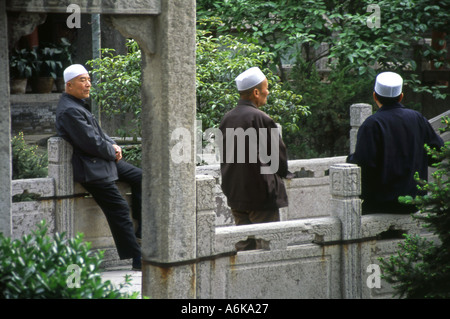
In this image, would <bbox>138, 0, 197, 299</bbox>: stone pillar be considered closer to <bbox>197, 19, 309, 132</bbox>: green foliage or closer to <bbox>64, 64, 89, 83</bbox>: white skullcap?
<bbox>64, 64, 89, 83</bbox>: white skullcap

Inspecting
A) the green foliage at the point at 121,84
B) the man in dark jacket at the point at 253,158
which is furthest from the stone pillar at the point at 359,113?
the man in dark jacket at the point at 253,158

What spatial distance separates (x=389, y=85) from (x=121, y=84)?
3.74 metres

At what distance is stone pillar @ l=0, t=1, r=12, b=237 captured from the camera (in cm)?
482

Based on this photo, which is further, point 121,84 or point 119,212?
point 121,84

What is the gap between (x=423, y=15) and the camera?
1140cm

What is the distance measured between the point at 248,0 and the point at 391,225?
19.2 feet

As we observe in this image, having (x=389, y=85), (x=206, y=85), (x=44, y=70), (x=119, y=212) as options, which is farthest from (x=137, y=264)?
(x=44, y=70)

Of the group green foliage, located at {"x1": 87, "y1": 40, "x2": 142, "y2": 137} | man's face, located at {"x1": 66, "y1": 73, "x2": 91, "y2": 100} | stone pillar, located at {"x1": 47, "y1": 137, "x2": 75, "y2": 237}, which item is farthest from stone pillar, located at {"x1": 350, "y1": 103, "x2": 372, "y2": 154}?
stone pillar, located at {"x1": 47, "y1": 137, "x2": 75, "y2": 237}

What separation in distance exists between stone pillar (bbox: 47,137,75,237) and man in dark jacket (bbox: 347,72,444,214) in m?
2.45

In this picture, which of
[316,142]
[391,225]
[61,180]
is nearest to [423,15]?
[316,142]

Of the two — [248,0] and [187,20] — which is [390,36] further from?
[187,20]

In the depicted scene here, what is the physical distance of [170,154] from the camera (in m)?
5.70

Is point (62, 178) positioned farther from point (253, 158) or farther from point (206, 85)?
point (206, 85)

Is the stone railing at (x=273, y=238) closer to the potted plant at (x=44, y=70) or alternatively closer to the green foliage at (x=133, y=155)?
the green foliage at (x=133, y=155)
